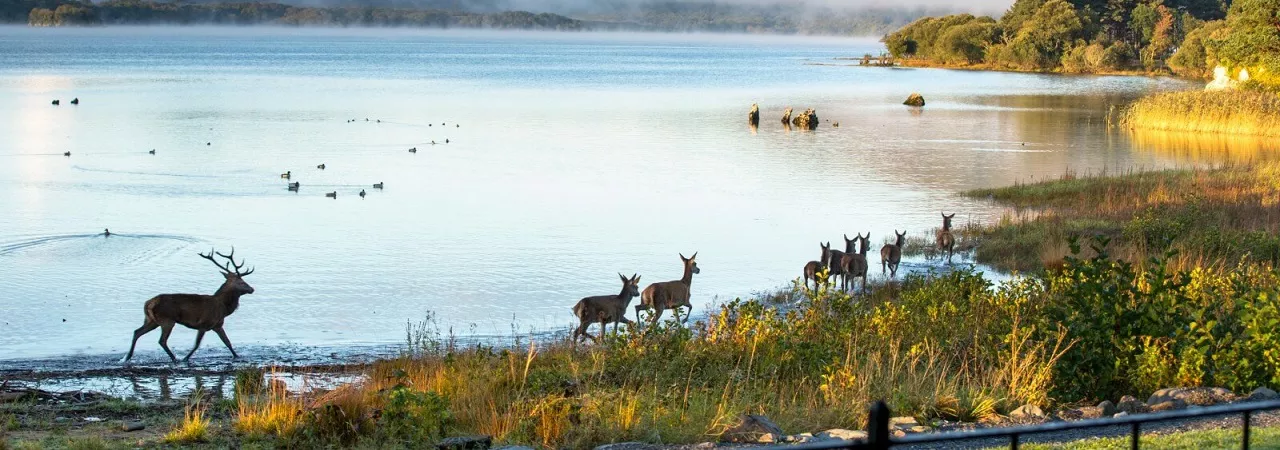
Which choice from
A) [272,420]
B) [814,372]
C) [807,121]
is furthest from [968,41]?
[272,420]

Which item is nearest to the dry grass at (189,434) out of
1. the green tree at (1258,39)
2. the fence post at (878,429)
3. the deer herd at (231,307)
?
the deer herd at (231,307)

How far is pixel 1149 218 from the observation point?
2289 cm

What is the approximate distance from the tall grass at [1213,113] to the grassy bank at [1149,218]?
1596cm

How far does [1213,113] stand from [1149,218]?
30.0 metres

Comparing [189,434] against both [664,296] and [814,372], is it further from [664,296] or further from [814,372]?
[664,296]

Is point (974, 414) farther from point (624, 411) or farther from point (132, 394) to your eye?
point (132, 394)

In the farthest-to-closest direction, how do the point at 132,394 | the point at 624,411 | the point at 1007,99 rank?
1. the point at 1007,99
2. the point at 132,394
3. the point at 624,411

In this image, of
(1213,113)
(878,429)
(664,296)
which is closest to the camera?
(878,429)

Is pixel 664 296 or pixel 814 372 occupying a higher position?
pixel 814 372

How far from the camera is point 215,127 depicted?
5341 cm

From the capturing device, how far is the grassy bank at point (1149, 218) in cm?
2016

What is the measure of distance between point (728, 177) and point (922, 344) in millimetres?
26155

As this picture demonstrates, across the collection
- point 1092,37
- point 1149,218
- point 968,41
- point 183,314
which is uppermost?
point 1092,37

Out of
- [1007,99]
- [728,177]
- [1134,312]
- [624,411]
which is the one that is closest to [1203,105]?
[728,177]
